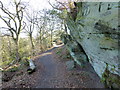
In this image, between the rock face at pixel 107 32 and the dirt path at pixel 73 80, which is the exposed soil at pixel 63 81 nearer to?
the dirt path at pixel 73 80

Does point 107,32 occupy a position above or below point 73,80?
above

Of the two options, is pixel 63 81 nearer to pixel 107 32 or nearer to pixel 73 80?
pixel 73 80

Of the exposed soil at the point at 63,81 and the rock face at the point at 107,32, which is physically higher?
the rock face at the point at 107,32

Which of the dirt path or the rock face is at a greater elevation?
the rock face

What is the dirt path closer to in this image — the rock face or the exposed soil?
the exposed soil

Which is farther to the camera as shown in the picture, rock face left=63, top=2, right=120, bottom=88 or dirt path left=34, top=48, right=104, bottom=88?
dirt path left=34, top=48, right=104, bottom=88

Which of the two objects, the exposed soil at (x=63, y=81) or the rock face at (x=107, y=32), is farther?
the exposed soil at (x=63, y=81)

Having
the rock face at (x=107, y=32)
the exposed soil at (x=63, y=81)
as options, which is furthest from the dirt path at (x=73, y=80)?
the rock face at (x=107, y=32)

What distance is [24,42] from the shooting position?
1878 cm

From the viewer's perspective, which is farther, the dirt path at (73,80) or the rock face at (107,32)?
the dirt path at (73,80)

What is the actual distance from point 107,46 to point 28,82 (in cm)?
593

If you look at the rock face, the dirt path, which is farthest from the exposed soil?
the rock face

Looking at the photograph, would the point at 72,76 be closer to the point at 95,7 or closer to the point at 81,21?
the point at 81,21

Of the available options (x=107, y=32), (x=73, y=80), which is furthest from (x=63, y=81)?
(x=107, y=32)
